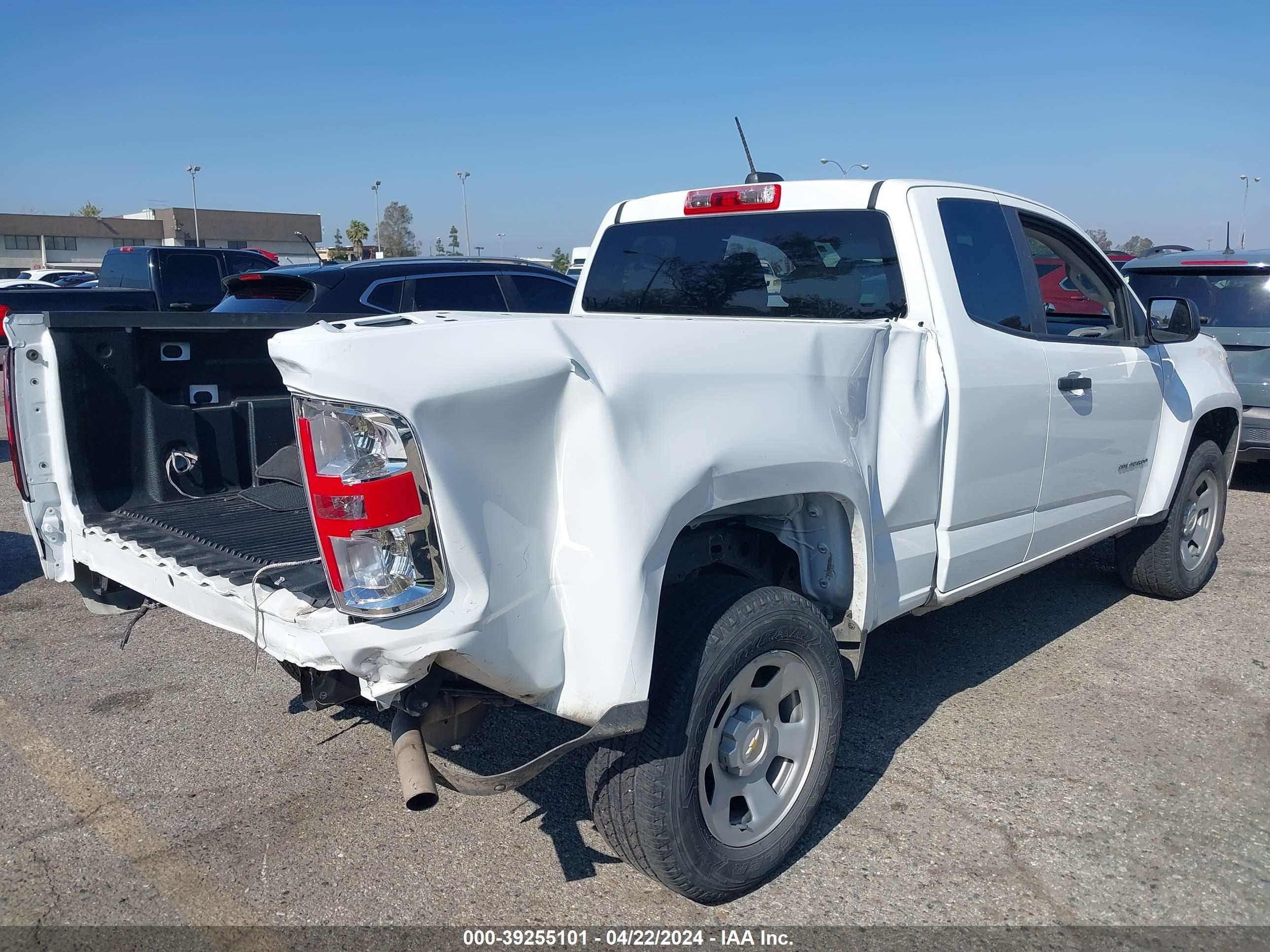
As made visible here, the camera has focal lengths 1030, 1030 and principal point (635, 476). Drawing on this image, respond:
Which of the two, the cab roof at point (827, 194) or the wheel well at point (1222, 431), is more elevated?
the cab roof at point (827, 194)

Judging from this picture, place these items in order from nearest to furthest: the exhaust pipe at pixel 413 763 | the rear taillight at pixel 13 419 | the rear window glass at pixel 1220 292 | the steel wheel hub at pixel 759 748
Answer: the exhaust pipe at pixel 413 763 → the steel wheel hub at pixel 759 748 → the rear taillight at pixel 13 419 → the rear window glass at pixel 1220 292

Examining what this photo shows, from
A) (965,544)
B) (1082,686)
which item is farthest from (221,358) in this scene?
(1082,686)

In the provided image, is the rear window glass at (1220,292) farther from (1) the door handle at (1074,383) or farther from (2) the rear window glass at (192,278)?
(2) the rear window glass at (192,278)

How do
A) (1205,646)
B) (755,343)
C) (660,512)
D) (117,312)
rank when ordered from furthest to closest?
(1205,646), (117,312), (755,343), (660,512)

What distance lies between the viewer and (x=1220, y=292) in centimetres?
789

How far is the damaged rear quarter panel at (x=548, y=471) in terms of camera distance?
222 centimetres

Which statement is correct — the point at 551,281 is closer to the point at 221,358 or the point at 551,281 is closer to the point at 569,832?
the point at 221,358

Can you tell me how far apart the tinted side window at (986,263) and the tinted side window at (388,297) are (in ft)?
14.3

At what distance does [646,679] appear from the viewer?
8.08 feet

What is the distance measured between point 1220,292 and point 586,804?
6863mm

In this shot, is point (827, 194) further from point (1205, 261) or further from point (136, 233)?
point (136, 233)

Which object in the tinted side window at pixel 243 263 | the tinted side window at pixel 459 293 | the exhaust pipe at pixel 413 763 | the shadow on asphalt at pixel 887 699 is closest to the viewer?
the exhaust pipe at pixel 413 763

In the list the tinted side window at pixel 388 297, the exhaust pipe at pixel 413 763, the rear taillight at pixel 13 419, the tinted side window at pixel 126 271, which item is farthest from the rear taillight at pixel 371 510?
the tinted side window at pixel 126 271

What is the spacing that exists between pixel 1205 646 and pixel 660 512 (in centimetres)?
377
